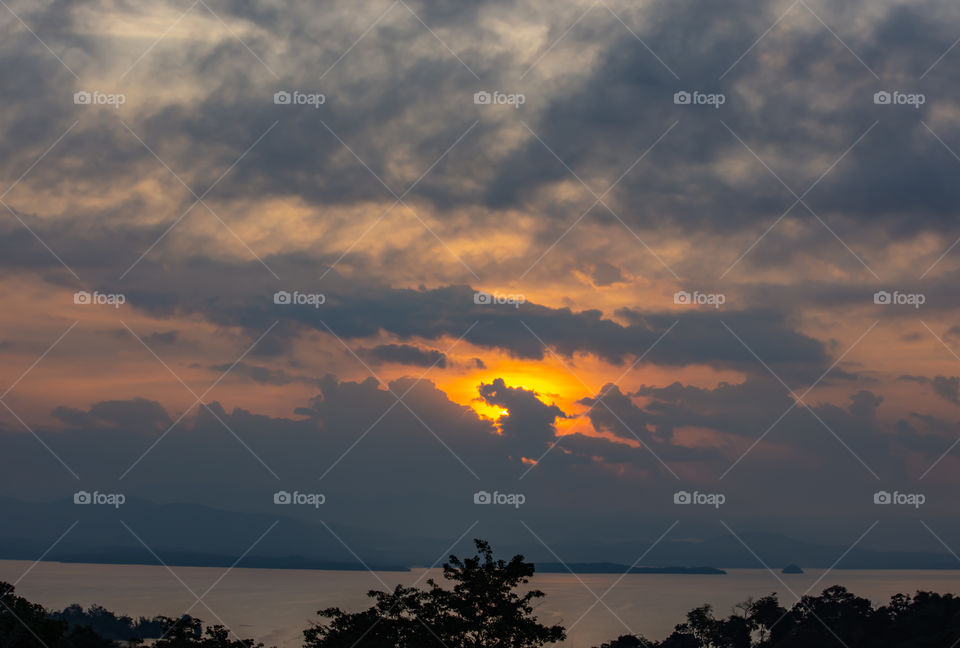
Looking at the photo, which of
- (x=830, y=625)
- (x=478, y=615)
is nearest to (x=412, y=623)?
(x=478, y=615)

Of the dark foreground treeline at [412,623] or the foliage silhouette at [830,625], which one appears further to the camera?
the foliage silhouette at [830,625]

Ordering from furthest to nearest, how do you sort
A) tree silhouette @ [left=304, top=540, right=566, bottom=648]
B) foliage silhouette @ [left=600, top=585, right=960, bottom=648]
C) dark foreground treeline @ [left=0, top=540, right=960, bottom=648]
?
foliage silhouette @ [left=600, top=585, right=960, bottom=648] < tree silhouette @ [left=304, top=540, right=566, bottom=648] < dark foreground treeline @ [left=0, top=540, right=960, bottom=648]

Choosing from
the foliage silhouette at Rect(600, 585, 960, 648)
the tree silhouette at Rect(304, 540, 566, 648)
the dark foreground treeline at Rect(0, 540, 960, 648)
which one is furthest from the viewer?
the foliage silhouette at Rect(600, 585, 960, 648)

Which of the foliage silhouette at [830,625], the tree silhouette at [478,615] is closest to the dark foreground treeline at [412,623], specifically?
the tree silhouette at [478,615]

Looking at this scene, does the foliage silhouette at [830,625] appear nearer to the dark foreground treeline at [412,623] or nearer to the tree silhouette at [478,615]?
the dark foreground treeline at [412,623]

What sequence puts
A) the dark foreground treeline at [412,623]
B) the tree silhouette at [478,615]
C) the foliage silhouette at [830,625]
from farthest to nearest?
the foliage silhouette at [830,625], the tree silhouette at [478,615], the dark foreground treeline at [412,623]

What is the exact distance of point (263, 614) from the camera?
158500mm

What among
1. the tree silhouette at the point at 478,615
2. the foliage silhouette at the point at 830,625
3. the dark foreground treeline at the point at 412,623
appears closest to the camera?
the dark foreground treeline at the point at 412,623

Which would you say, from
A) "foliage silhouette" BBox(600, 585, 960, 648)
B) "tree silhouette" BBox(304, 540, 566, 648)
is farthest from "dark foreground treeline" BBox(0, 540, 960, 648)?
"foliage silhouette" BBox(600, 585, 960, 648)

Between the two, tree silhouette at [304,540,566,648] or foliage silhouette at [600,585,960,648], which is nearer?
tree silhouette at [304,540,566,648]

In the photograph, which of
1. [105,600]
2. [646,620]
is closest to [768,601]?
[646,620]

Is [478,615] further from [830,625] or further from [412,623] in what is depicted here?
[830,625]

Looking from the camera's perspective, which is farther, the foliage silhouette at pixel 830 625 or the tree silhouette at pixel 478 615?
the foliage silhouette at pixel 830 625

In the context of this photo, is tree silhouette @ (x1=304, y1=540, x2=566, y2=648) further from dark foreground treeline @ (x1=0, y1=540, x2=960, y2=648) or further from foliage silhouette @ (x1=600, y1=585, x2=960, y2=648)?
foliage silhouette @ (x1=600, y1=585, x2=960, y2=648)
